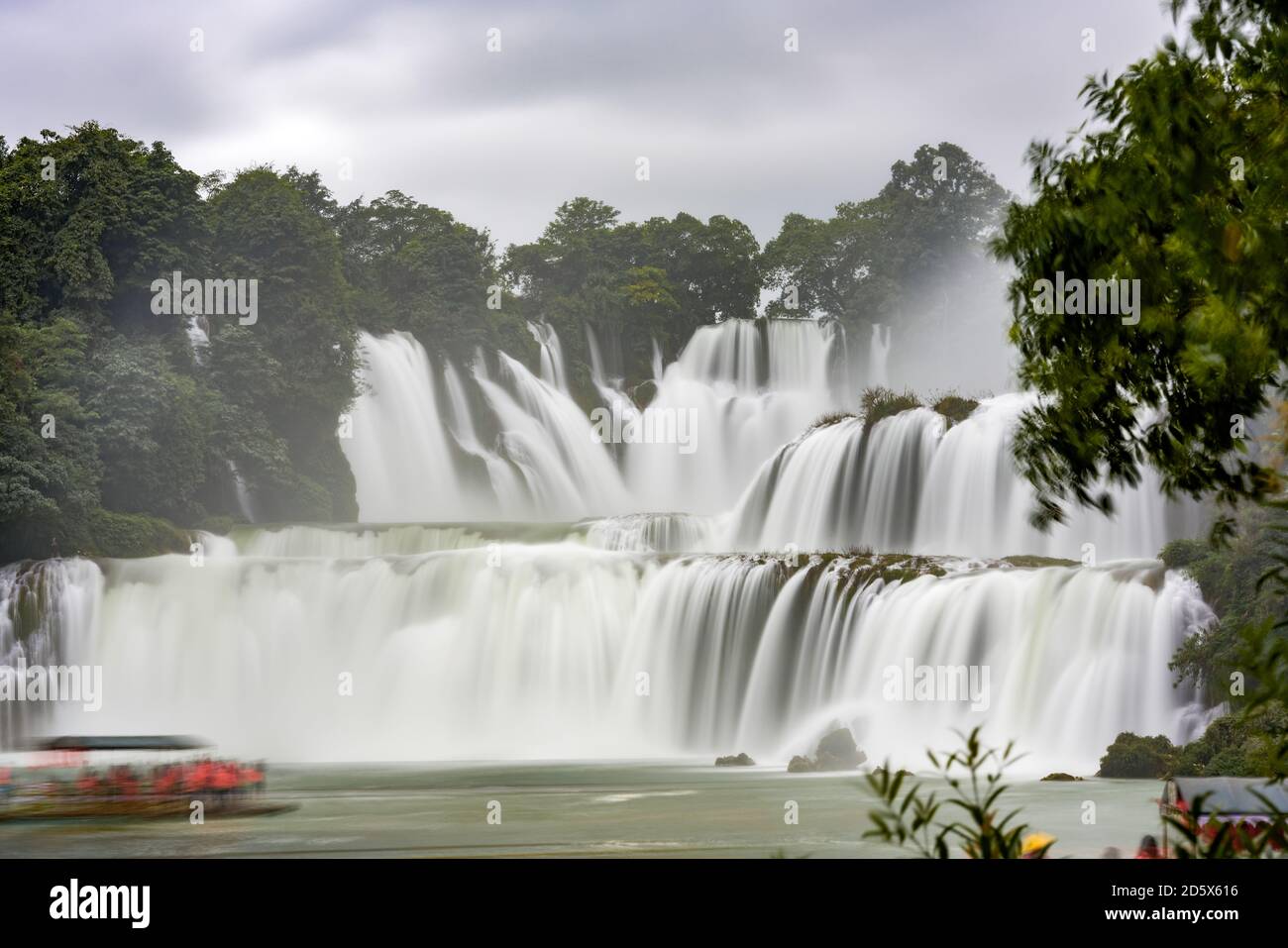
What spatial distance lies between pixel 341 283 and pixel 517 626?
21080mm

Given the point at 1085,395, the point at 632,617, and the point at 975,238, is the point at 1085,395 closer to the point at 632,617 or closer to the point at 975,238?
the point at 632,617

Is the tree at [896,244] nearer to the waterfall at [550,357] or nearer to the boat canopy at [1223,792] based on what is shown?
the waterfall at [550,357]

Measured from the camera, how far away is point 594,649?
35344mm

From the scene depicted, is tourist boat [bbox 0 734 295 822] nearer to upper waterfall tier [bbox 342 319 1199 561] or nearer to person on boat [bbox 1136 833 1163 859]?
person on boat [bbox 1136 833 1163 859]

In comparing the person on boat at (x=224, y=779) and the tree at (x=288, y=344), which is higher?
the tree at (x=288, y=344)

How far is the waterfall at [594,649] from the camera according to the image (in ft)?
90.2

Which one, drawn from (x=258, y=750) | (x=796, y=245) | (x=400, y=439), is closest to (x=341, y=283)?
(x=400, y=439)

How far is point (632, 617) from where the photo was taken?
115 ft

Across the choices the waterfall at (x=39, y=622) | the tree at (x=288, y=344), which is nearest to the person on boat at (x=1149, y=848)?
the waterfall at (x=39, y=622)

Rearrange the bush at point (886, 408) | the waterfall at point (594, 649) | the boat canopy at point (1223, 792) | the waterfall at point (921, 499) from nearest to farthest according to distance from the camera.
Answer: the boat canopy at point (1223, 792) < the waterfall at point (594, 649) < the waterfall at point (921, 499) < the bush at point (886, 408)

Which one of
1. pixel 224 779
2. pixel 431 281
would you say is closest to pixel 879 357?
pixel 431 281

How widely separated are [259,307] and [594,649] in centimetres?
2201

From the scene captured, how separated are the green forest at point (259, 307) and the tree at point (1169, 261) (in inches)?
1329

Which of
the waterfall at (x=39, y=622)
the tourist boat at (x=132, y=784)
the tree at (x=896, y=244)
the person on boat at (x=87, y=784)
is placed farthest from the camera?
the tree at (x=896, y=244)
